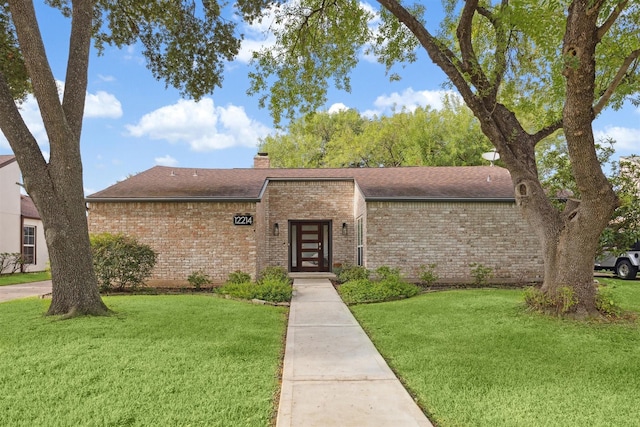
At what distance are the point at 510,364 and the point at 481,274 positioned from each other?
7909 mm

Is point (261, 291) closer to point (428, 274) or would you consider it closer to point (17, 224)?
point (428, 274)

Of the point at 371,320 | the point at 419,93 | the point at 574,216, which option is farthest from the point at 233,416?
the point at 419,93

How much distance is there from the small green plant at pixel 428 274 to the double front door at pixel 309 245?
4.53 metres

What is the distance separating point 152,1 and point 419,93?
882 inches

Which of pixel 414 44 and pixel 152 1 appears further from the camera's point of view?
pixel 152 1

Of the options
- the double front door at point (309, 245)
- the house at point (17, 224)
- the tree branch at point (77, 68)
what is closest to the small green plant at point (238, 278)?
the double front door at point (309, 245)

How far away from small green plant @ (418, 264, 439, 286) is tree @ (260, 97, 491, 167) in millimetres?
12901

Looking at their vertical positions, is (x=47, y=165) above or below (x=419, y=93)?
below

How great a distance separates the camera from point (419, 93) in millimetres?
30328

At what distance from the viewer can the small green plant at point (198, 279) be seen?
12.0 metres

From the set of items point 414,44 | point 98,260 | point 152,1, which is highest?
point 152,1

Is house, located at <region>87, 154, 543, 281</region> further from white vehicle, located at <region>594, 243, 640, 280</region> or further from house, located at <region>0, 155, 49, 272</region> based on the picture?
house, located at <region>0, 155, 49, 272</region>

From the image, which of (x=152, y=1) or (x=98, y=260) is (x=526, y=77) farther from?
(x=98, y=260)

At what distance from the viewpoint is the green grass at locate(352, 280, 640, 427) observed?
141 inches
